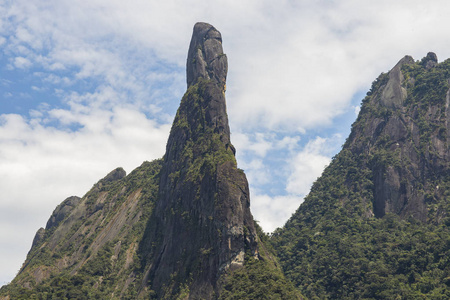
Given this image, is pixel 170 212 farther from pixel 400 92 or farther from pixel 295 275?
pixel 400 92

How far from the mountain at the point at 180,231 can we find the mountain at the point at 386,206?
18593mm

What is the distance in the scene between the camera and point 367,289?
96.7m

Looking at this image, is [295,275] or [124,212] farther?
[124,212]

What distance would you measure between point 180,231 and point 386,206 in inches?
2459

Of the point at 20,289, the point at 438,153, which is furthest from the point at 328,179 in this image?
the point at 20,289

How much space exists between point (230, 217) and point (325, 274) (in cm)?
3746

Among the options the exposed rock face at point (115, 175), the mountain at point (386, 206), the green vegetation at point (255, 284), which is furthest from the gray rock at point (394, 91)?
the exposed rock face at point (115, 175)

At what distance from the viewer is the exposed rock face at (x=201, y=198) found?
8475 centimetres

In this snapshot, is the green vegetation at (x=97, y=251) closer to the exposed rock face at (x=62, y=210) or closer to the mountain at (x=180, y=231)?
the mountain at (x=180, y=231)

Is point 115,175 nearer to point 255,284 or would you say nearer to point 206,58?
point 206,58

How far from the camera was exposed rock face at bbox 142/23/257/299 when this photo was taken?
84750 millimetres

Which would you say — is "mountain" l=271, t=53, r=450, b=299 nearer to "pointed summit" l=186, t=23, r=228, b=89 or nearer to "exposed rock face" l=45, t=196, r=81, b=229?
"pointed summit" l=186, t=23, r=228, b=89

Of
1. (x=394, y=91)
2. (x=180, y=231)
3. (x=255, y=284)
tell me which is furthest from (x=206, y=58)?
(x=255, y=284)

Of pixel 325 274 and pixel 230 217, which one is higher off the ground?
pixel 230 217
